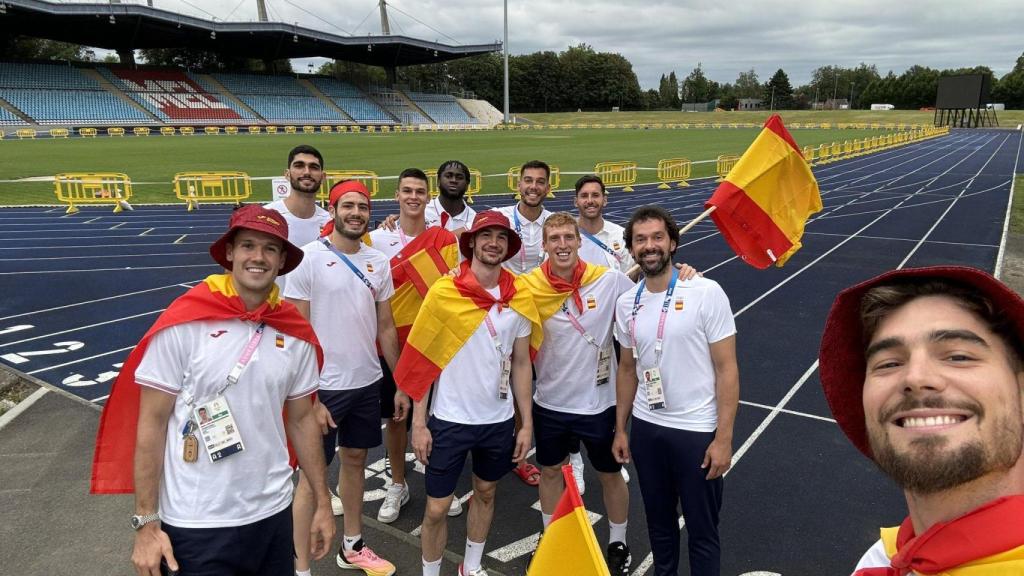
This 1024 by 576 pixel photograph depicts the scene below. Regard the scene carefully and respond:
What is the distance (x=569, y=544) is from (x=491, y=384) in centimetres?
181

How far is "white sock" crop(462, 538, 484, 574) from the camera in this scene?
3527 mm

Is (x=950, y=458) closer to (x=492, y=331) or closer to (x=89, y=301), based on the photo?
(x=492, y=331)

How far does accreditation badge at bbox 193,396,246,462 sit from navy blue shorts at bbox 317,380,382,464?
139 cm

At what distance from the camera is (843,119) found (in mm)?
72125

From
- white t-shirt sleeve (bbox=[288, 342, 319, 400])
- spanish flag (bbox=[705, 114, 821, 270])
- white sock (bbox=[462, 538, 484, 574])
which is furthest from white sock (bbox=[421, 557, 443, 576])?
spanish flag (bbox=[705, 114, 821, 270])

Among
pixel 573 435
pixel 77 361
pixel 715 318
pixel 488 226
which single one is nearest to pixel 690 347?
pixel 715 318

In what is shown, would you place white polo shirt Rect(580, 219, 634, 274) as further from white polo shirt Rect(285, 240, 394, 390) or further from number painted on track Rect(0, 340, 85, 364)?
number painted on track Rect(0, 340, 85, 364)

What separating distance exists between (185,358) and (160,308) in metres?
7.94

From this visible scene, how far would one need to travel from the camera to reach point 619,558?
3666mm

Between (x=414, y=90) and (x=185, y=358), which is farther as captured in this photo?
(x=414, y=90)

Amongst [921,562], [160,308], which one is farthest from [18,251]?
[921,562]

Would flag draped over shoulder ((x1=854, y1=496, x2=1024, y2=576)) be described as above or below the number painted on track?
above

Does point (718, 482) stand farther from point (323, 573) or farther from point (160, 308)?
point (160, 308)

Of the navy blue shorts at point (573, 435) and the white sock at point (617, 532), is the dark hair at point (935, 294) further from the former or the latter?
the white sock at point (617, 532)
